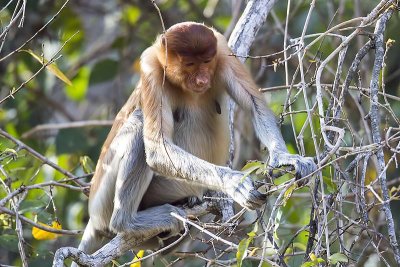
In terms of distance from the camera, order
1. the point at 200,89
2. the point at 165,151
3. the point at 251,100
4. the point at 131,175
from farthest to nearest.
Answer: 1. the point at 131,175
2. the point at 251,100
3. the point at 200,89
4. the point at 165,151

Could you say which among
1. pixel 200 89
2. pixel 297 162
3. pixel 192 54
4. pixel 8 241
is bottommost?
pixel 8 241

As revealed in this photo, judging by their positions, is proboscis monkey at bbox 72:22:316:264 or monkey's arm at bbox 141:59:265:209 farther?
proboscis monkey at bbox 72:22:316:264

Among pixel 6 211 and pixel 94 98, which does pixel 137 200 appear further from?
pixel 94 98

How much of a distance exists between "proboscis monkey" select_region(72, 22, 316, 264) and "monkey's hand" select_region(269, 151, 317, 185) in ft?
0.04

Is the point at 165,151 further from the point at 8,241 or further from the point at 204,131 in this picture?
the point at 8,241

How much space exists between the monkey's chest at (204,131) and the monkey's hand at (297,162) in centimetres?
96

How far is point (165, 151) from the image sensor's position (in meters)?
5.04

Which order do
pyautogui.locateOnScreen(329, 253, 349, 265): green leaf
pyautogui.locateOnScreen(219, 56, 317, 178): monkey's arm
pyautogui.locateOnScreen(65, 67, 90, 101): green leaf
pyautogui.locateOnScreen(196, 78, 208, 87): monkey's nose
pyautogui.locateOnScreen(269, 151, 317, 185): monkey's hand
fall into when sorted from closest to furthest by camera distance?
1. pyautogui.locateOnScreen(329, 253, 349, 265): green leaf
2. pyautogui.locateOnScreen(269, 151, 317, 185): monkey's hand
3. pyautogui.locateOnScreen(219, 56, 317, 178): monkey's arm
4. pyautogui.locateOnScreen(196, 78, 208, 87): monkey's nose
5. pyautogui.locateOnScreen(65, 67, 90, 101): green leaf

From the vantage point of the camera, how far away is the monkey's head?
505 cm

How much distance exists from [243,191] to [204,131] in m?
1.33

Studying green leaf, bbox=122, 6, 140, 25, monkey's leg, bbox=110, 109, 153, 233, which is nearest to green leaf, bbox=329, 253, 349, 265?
monkey's leg, bbox=110, 109, 153, 233

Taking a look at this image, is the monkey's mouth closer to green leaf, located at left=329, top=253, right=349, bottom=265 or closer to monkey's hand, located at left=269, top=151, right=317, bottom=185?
monkey's hand, located at left=269, top=151, right=317, bottom=185

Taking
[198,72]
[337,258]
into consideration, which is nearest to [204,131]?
[198,72]

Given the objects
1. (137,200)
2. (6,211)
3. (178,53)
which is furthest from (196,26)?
(6,211)
